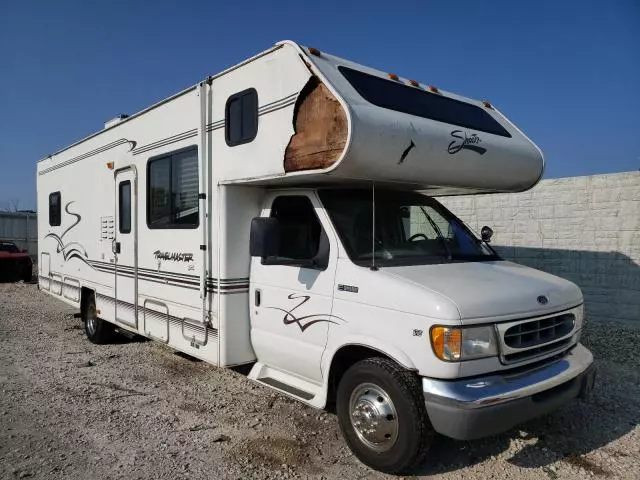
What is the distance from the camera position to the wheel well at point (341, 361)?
4008 mm

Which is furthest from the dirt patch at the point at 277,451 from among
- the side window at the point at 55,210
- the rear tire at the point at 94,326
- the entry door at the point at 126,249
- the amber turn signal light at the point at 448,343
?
the side window at the point at 55,210

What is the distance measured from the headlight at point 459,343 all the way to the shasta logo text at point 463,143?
5.28ft

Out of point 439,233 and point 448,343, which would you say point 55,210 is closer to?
point 439,233

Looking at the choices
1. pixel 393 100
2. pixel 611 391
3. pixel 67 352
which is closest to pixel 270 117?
pixel 393 100

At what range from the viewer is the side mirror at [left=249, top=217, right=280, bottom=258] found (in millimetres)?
4219

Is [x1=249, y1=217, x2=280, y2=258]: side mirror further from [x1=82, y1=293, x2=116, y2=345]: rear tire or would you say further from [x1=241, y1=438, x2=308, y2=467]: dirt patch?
[x1=82, y1=293, x2=116, y2=345]: rear tire

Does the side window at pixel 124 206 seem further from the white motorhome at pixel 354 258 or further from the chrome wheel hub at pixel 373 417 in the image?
the chrome wheel hub at pixel 373 417

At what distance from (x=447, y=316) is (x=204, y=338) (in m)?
2.72

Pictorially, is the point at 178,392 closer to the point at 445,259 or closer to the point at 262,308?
the point at 262,308

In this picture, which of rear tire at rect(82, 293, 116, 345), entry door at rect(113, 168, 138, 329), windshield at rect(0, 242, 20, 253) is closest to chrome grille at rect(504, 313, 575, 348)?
entry door at rect(113, 168, 138, 329)

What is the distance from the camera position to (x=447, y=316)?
3324mm

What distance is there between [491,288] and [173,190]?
11.9 feet

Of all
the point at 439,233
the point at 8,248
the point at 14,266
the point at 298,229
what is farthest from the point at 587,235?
the point at 8,248

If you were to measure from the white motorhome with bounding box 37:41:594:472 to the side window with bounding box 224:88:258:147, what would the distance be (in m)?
0.02
